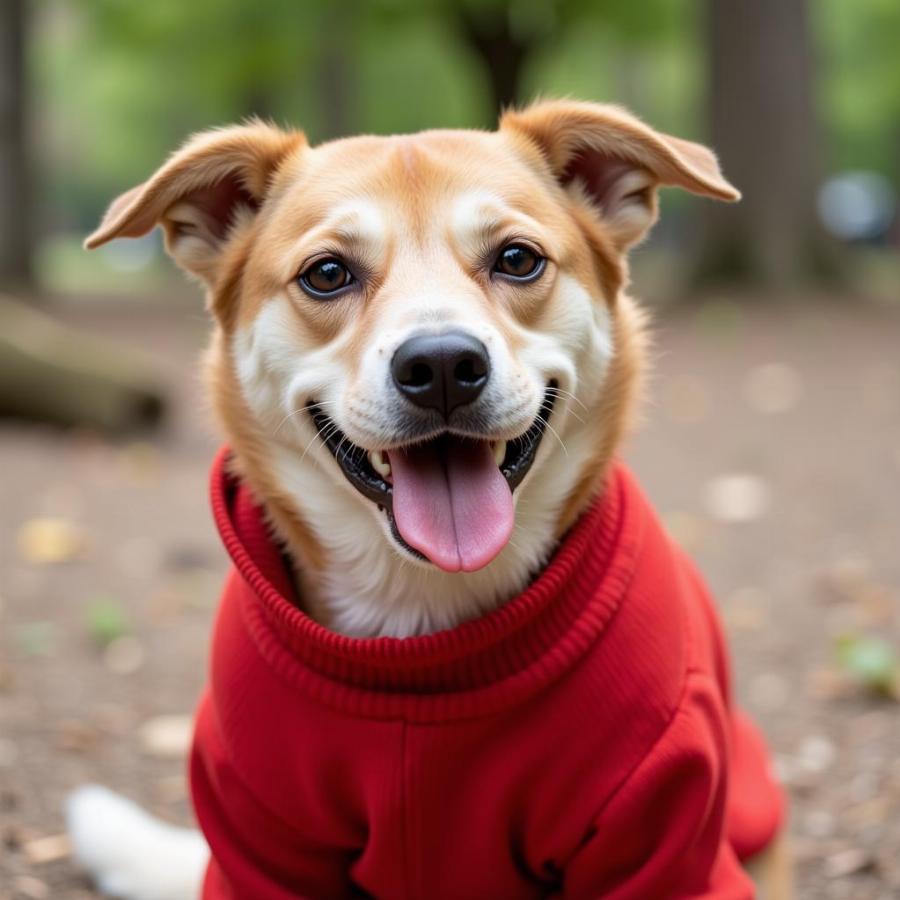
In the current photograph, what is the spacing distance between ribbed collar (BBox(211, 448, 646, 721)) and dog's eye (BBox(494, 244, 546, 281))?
61 centimetres

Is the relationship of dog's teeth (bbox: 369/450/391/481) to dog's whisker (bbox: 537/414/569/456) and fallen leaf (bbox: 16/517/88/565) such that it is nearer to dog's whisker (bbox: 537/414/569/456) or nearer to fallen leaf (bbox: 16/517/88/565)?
dog's whisker (bbox: 537/414/569/456)

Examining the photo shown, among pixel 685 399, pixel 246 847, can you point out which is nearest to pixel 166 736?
pixel 246 847

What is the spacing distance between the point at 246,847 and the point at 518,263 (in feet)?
4.65

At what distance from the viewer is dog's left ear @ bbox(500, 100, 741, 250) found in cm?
291

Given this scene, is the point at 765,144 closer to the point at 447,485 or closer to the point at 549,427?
the point at 549,427

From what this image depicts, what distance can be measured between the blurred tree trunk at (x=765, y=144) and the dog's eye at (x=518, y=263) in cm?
1038

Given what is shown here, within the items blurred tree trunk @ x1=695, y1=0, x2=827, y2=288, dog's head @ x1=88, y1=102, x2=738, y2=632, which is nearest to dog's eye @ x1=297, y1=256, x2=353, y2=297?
dog's head @ x1=88, y1=102, x2=738, y2=632

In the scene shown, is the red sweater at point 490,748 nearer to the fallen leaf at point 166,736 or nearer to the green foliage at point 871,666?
the fallen leaf at point 166,736

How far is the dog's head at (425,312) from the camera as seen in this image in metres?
2.52

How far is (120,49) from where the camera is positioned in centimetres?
2095

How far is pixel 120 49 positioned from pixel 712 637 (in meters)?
20.2

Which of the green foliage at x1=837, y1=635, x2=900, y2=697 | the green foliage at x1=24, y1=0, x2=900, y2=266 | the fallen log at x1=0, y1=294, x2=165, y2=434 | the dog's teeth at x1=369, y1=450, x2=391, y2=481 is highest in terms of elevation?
the dog's teeth at x1=369, y1=450, x2=391, y2=481

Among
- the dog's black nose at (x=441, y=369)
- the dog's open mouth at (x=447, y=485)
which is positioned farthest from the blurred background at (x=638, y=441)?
the dog's black nose at (x=441, y=369)

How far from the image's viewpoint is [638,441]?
27.2 feet
